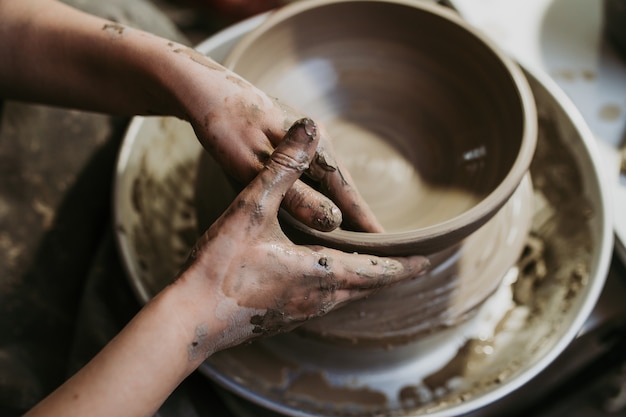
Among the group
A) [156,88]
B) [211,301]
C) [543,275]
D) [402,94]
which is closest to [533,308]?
[543,275]

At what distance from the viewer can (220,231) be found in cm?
79

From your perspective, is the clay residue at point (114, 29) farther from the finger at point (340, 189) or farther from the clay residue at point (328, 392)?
the clay residue at point (328, 392)

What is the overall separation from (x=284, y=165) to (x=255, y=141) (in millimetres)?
106

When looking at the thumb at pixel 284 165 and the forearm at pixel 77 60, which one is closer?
the thumb at pixel 284 165

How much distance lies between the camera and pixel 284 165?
0.79 m

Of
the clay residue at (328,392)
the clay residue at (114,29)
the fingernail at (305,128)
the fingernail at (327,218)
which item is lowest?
the clay residue at (328,392)

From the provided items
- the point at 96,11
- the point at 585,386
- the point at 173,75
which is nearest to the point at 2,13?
the point at 96,11

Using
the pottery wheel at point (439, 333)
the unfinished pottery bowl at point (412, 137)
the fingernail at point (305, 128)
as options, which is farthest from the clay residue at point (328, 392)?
the fingernail at point (305, 128)

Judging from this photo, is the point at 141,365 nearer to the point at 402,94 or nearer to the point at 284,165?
the point at 284,165

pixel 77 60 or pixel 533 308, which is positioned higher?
pixel 77 60

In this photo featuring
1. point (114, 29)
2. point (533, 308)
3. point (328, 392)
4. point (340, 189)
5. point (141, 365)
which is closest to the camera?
point (141, 365)

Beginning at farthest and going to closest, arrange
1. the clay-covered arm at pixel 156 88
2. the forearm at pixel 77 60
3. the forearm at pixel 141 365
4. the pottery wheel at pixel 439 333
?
the pottery wheel at pixel 439 333
the forearm at pixel 77 60
the clay-covered arm at pixel 156 88
the forearm at pixel 141 365

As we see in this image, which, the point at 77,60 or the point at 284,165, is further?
the point at 77,60

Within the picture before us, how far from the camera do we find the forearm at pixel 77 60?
39.5 inches
